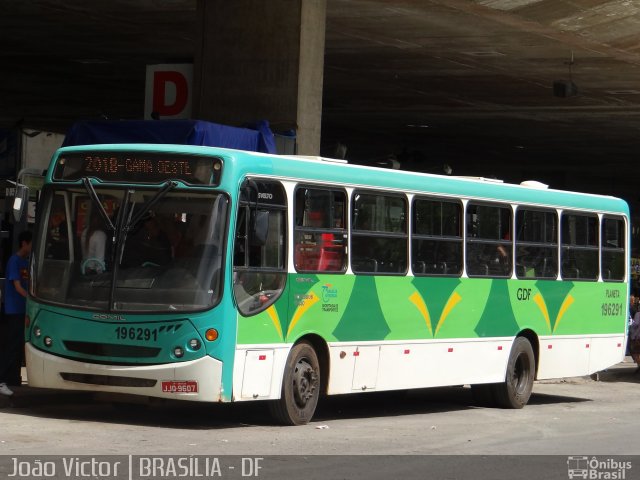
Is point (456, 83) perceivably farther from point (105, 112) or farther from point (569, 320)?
point (105, 112)

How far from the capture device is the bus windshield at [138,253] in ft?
42.5

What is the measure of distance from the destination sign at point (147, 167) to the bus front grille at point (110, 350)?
168 cm

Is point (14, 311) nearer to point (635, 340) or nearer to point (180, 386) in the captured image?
point (180, 386)

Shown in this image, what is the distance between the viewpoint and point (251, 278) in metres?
13.4

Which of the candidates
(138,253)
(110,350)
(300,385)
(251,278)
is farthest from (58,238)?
(300,385)

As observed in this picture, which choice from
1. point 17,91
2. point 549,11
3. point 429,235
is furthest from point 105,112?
point 429,235

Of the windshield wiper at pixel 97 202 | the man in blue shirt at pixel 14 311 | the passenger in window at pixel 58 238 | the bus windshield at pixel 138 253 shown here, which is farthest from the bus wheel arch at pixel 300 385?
the man in blue shirt at pixel 14 311

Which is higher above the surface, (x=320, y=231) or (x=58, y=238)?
(x=320, y=231)

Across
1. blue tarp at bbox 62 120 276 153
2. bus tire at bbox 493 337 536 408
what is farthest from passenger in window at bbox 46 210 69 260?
bus tire at bbox 493 337 536 408

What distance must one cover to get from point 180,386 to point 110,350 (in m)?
0.83

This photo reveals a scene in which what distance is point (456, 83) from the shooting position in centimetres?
3094

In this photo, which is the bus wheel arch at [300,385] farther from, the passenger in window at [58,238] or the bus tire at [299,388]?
the passenger in window at [58,238]

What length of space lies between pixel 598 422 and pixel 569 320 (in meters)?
2.95

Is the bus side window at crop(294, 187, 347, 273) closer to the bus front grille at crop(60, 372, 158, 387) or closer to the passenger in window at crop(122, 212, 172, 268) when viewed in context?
the passenger in window at crop(122, 212, 172, 268)
